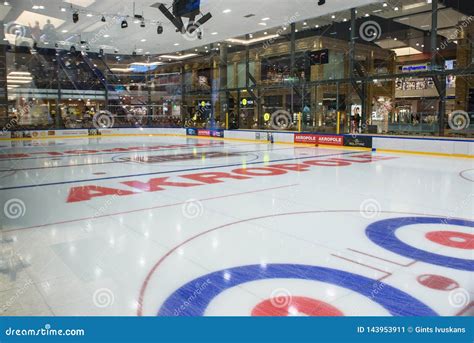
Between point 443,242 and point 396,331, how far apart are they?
2.33 metres

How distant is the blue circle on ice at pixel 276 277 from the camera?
9.37 ft

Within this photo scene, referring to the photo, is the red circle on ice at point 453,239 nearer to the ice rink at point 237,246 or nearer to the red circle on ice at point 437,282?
the ice rink at point 237,246

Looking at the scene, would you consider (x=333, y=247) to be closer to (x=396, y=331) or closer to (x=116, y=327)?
(x=396, y=331)

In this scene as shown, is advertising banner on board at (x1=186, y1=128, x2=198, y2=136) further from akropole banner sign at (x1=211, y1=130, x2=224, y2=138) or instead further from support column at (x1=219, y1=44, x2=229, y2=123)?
akropole banner sign at (x1=211, y1=130, x2=224, y2=138)

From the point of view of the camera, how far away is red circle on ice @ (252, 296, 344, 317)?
2789 mm

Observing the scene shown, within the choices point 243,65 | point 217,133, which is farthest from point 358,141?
point 243,65

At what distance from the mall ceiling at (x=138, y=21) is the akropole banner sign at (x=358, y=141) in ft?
18.3

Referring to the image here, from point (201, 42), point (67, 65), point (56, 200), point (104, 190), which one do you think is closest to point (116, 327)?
point (56, 200)

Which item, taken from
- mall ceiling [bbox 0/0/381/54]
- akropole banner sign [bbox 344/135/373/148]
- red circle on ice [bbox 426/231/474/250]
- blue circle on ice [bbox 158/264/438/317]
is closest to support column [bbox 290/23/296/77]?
mall ceiling [bbox 0/0/381/54]

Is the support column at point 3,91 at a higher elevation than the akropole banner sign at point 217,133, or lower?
higher

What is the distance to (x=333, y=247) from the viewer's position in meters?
4.24

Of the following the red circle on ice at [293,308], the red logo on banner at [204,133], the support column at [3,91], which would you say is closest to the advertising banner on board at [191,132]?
the red logo on banner at [204,133]

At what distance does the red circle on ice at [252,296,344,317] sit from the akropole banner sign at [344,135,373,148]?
1425cm

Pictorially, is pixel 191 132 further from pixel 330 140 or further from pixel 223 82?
pixel 330 140
